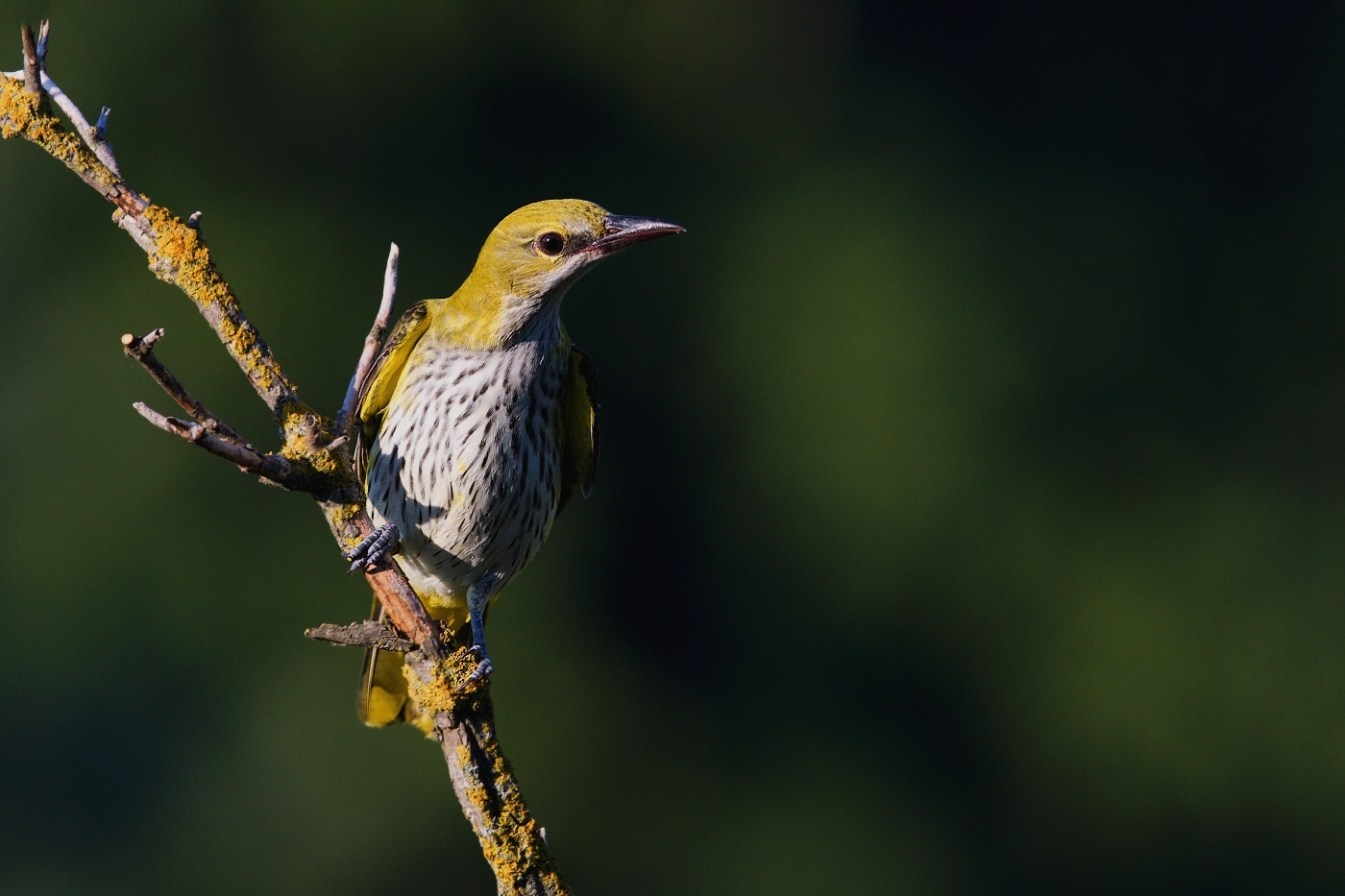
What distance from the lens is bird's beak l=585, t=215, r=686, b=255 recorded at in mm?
3717

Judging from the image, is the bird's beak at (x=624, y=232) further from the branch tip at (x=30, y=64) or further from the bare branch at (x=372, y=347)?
the branch tip at (x=30, y=64)

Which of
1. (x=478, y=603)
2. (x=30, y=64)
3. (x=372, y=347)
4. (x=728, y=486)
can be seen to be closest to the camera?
(x=30, y=64)

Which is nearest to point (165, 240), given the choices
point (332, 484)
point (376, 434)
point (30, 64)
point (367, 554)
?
point (30, 64)

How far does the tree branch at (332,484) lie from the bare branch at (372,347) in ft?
0.17

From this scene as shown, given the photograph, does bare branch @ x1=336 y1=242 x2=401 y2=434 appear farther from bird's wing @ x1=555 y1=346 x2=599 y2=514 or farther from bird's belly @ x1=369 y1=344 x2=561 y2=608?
bird's wing @ x1=555 y1=346 x2=599 y2=514

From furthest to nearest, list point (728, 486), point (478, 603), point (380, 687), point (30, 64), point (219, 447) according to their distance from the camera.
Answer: point (728, 486) → point (478, 603) → point (380, 687) → point (30, 64) → point (219, 447)

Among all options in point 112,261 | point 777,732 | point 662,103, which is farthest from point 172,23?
point 777,732

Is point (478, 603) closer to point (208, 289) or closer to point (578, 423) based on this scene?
point (578, 423)

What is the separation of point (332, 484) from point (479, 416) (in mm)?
862

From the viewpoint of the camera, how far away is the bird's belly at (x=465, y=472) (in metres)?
3.82

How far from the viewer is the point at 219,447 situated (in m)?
2.58

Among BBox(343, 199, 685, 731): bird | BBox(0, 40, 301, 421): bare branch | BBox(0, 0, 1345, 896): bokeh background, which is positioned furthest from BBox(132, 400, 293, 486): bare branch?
BBox(0, 0, 1345, 896): bokeh background

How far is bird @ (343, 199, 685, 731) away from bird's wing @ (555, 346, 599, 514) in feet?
0.08

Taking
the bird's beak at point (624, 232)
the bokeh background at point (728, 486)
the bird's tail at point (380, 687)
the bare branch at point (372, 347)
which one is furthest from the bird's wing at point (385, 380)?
the bokeh background at point (728, 486)
